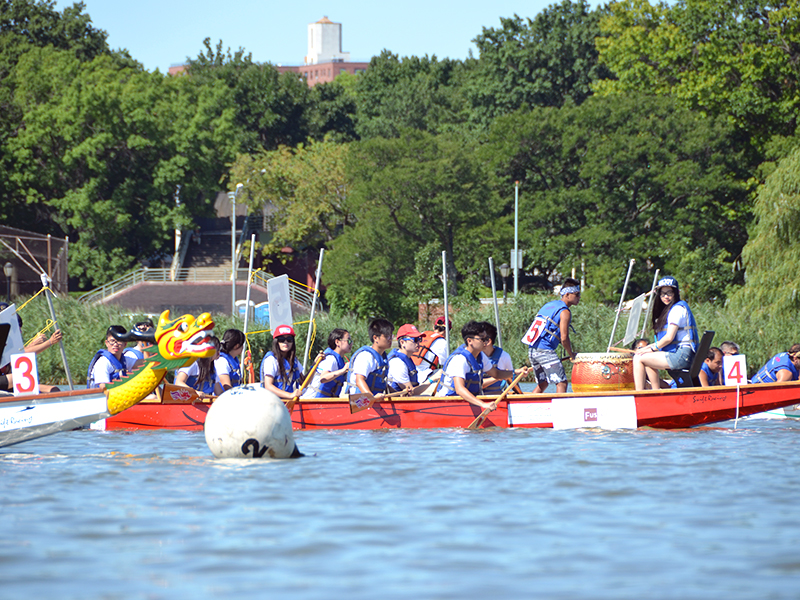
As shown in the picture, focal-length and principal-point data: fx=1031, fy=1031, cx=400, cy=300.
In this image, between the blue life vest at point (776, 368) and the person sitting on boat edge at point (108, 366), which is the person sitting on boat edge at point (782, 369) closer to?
the blue life vest at point (776, 368)

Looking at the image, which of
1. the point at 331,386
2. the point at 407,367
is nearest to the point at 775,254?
the point at 407,367

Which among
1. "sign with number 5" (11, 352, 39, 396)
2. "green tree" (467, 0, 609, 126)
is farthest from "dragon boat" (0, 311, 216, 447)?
"green tree" (467, 0, 609, 126)

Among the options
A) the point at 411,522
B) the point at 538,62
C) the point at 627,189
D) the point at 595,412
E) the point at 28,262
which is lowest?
the point at 411,522

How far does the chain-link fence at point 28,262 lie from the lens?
35281 mm

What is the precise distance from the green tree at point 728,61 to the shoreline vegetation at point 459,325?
12.7 m

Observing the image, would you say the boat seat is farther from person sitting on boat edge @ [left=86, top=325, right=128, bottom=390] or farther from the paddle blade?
person sitting on boat edge @ [left=86, top=325, right=128, bottom=390]

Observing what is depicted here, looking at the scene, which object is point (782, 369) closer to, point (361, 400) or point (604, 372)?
point (604, 372)

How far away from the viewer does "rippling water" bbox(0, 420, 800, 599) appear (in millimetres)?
5238

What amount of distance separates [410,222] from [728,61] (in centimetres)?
1335

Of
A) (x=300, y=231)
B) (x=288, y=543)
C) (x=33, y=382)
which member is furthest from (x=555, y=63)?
(x=288, y=543)

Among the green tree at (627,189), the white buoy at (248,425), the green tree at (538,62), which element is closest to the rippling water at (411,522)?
the white buoy at (248,425)

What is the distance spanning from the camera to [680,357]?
467 inches

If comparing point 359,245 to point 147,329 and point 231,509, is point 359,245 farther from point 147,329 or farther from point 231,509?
point 231,509

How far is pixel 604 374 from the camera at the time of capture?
12977mm
